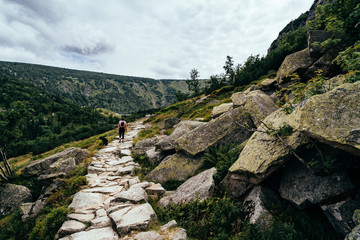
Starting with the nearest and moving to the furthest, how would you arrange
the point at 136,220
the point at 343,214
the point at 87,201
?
the point at 343,214 → the point at 136,220 → the point at 87,201

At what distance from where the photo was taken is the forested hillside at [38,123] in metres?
12.5

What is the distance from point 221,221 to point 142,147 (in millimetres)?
8725

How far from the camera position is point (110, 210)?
5.32 metres

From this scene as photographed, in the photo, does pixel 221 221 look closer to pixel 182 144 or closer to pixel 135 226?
pixel 135 226

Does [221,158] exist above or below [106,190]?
above

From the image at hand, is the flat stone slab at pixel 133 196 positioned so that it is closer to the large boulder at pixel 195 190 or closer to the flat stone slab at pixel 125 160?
the large boulder at pixel 195 190

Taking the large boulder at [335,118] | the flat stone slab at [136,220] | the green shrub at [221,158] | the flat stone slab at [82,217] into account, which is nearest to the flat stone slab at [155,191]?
the flat stone slab at [136,220]

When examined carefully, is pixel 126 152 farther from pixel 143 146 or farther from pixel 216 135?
pixel 216 135

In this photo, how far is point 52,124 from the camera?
79688 mm

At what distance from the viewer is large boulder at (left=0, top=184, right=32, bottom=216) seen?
342 inches

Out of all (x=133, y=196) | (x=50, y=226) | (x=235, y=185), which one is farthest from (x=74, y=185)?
(x=235, y=185)

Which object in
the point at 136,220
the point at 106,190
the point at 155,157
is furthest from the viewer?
the point at 155,157

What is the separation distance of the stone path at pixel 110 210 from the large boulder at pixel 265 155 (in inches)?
126

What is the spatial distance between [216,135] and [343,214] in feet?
17.0
